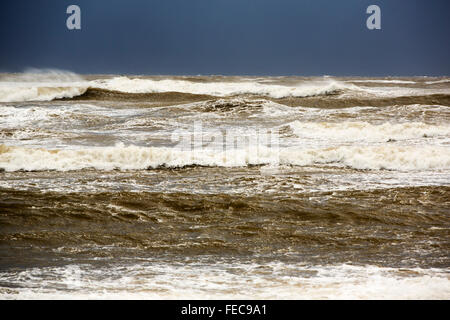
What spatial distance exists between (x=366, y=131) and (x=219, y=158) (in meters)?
5.20

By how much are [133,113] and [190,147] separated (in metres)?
7.05

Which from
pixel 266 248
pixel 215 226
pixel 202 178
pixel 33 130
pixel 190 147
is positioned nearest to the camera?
pixel 266 248

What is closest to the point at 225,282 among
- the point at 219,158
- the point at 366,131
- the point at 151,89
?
the point at 219,158

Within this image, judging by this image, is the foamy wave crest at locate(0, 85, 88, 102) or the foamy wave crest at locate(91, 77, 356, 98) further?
Result: the foamy wave crest at locate(91, 77, 356, 98)

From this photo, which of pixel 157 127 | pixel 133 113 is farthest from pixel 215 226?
pixel 133 113

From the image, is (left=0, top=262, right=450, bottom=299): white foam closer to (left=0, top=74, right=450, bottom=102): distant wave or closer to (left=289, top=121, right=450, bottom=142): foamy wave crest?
(left=289, top=121, right=450, bottom=142): foamy wave crest

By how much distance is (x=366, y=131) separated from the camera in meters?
15.0

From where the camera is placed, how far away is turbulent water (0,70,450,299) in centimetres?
496

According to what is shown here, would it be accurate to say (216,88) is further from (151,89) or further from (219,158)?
(219,158)

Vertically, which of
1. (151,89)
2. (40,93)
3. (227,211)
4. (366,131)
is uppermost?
(151,89)

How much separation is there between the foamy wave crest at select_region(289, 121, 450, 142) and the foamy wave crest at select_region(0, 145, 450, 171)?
2.51 meters

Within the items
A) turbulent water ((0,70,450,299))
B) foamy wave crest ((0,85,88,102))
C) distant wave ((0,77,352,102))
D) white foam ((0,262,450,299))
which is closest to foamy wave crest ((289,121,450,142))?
turbulent water ((0,70,450,299))

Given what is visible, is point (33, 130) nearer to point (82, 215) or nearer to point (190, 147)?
point (190, 147)

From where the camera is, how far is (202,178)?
387 inches
